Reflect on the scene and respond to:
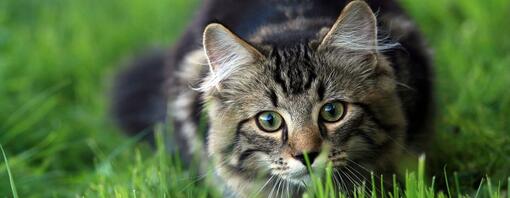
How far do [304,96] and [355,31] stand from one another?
0.29 metres

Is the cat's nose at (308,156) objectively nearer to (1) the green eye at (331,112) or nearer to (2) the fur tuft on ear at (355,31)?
(1) the green eye at (331,112)

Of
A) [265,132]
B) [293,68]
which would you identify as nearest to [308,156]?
[265,132]

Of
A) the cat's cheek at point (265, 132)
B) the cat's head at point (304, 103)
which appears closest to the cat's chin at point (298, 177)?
the cat's head at point (304, 103)

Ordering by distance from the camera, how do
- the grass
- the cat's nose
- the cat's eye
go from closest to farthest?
the cat's nose → the cat's eye → the grass

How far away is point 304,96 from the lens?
298cm

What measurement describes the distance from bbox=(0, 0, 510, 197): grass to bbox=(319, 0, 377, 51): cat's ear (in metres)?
0.48

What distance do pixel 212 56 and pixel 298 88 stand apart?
0.33 meters

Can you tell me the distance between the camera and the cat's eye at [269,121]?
9.84ft

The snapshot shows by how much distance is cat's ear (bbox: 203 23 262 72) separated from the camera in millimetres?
3006

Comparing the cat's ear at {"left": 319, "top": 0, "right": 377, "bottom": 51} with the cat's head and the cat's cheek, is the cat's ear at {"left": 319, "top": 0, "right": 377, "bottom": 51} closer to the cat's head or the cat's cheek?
the cat's head

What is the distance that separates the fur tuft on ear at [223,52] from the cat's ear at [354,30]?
258mm

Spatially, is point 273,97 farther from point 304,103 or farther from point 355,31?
point 355,31

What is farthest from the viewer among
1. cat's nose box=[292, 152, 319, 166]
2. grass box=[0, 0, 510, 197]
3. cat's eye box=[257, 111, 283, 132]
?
grass box=[0, 0, 510, 197]

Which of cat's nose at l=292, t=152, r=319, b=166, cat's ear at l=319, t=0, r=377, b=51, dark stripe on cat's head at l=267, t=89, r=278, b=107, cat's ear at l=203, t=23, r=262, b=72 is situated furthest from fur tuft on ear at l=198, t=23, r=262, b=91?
cat's nose at l=292, t=152, r=319, b=166
